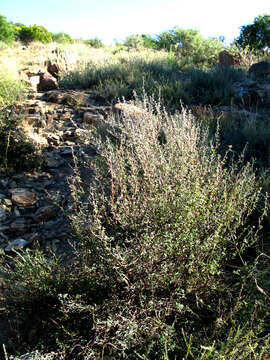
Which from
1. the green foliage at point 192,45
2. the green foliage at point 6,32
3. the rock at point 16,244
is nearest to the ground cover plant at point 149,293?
the rock at point 16,244

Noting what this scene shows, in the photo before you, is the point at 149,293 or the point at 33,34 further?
the point at 33,34

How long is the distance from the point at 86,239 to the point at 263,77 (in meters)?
6.72

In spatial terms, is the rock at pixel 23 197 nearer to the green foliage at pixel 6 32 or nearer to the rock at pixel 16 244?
the rock at pixel 16 244

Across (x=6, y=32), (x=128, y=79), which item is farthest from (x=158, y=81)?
(x=6, y=32)

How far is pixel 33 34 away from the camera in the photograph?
60.7 feet

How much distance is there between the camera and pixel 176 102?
6086 mm

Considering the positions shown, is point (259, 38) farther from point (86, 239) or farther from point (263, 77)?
point (86, 239)

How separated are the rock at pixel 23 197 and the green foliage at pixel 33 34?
1709 centimetres

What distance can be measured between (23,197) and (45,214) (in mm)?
524

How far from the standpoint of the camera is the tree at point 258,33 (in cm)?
1278

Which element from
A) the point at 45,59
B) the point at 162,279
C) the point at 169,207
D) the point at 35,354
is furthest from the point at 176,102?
the point at 45,59

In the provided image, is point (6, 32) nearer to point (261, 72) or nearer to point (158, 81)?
point (158, 81)

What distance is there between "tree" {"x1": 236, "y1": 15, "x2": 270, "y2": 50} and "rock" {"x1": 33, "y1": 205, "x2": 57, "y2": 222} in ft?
40.3

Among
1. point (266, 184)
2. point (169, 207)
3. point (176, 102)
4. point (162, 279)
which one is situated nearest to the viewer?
point (162, 279)
